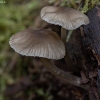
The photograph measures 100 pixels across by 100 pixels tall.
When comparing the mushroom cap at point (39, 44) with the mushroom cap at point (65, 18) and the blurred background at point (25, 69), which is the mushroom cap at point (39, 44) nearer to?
the mushroom cap at point (65, 18)

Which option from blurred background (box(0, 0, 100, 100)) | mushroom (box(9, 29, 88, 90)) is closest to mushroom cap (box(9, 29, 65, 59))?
mushroom (box(9, 29, 88, 90))

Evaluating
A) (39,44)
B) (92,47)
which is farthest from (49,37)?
(92,47)

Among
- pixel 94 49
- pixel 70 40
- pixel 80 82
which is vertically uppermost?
pixel 94 49

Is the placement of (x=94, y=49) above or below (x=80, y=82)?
above

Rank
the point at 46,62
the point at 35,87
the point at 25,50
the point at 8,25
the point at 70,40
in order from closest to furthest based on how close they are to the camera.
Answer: the point at 25,50, the point at 46,62, the point at 70,40, the point at 35,87, the point at 8,25

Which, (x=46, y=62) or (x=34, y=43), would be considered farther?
(x=46, y=62)

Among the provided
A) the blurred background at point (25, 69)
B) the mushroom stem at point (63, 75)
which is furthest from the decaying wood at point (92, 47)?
the blurred background at point (25, 69)

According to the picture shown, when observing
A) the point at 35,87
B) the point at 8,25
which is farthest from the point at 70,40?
the point at 8,25

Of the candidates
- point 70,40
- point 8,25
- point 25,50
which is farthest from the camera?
point 8,25

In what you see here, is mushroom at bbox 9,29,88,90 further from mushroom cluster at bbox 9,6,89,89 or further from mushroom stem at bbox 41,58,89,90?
mushroom stem at bbox 41,58,89,90

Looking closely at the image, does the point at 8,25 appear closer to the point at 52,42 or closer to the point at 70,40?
the point at 70,40
